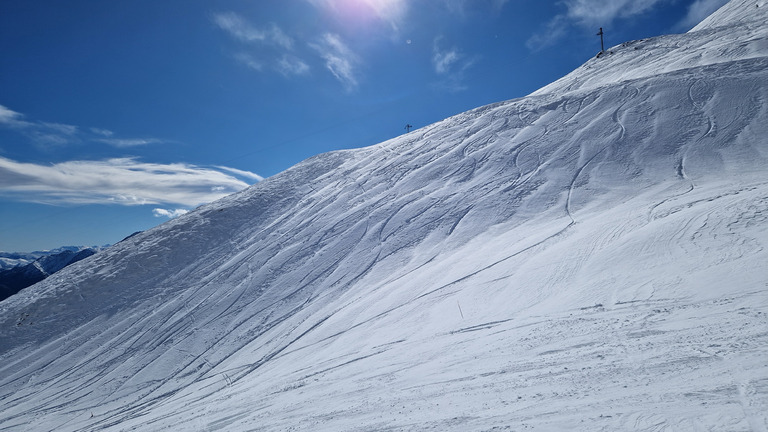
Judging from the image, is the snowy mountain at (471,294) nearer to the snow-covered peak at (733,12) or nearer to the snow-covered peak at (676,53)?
the snow-covered peak at (676,53)

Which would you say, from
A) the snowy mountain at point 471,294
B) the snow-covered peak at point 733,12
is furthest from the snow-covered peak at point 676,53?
the snow-covered peak at point 733,12

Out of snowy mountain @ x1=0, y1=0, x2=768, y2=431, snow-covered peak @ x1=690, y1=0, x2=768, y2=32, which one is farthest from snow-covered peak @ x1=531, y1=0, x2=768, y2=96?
snow-covered peak @ x1=690, y1=0, x2=768, y2=32

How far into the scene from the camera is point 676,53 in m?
22.5

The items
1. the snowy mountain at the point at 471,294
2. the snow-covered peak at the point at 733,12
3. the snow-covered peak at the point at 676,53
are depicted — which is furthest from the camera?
the snow-covered peak at the point at 733,12

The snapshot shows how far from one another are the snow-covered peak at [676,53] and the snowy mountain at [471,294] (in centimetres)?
36

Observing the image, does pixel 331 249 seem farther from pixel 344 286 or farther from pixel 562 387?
pixel 562 387

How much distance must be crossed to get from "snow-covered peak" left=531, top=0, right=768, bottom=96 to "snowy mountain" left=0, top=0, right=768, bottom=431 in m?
0.36

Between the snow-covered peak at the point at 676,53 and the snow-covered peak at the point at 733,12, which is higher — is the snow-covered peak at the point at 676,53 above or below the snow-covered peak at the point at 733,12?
below

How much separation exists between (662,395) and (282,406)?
18.0 feet

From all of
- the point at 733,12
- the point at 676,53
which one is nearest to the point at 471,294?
the point at 676,53

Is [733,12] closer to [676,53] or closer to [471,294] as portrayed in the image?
[676,53]

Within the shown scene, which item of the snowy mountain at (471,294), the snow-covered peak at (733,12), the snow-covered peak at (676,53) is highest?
the snow-covered peak at (733,12)

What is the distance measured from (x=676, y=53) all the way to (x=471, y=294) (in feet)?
82.2

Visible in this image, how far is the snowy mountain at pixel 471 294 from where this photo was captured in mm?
4574
